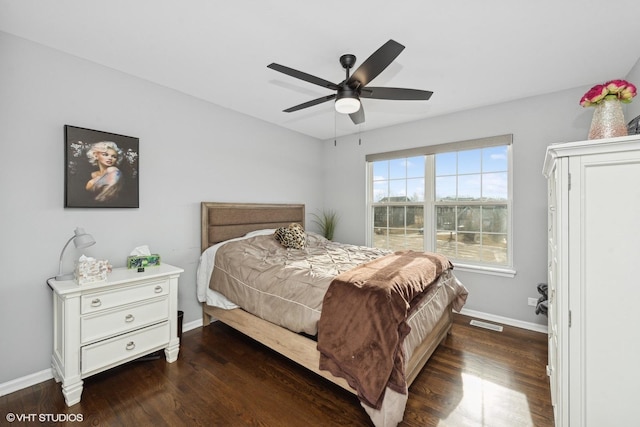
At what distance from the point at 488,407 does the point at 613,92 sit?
6.45 feet

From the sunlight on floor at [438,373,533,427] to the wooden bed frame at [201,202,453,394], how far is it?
32 centimetres

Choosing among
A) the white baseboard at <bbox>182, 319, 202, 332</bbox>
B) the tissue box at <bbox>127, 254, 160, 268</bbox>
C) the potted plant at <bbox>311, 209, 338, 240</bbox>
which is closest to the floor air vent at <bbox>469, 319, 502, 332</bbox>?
the potted plant at <bbox>311, 209, 338, 240</bbox>

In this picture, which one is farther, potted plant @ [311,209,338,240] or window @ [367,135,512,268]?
potted plant @ [311,209,338,240]

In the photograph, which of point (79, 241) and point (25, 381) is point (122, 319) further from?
point (25, 381)

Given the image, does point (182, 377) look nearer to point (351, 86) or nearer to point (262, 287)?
point (262, 287)

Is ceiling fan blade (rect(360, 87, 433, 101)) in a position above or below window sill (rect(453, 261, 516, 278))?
above

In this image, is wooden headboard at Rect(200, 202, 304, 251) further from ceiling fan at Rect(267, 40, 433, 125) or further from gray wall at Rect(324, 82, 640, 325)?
gray wall at Rect(324, 82, 640, 325)

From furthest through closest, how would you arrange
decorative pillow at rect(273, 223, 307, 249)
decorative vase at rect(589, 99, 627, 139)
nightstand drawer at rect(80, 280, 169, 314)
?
1. decorative pillow at rect(273, 223, 307, 249)
2. nightstand drawer at rect(80, 280, 169, 314)
3. decorative vase at rect(589, 99, 627, 139)

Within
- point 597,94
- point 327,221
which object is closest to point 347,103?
point 597,94

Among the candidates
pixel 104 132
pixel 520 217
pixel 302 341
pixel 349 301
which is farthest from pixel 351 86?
pixel 520 217

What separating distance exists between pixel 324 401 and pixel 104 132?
2797mm

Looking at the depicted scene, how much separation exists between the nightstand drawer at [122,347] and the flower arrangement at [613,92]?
10.5 feet

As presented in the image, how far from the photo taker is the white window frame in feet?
10.4

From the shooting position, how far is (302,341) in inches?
79.1
